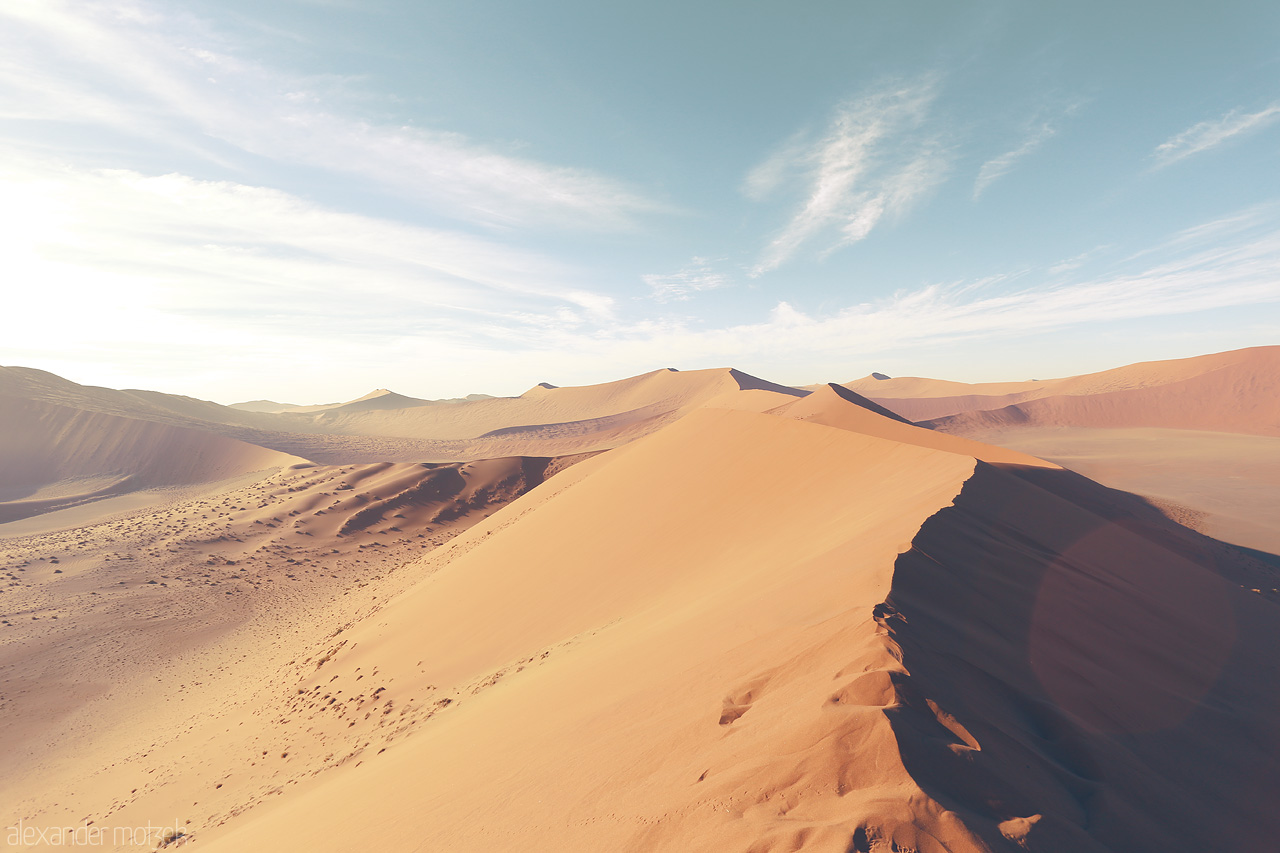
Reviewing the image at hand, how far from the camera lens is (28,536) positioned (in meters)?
23.7

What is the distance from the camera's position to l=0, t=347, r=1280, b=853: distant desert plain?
2936 mm

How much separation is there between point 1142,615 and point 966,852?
6.13 meters

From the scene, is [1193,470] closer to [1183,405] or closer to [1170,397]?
[1183,405]

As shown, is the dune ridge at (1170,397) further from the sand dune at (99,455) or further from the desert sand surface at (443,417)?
the sand dune at (99,455)

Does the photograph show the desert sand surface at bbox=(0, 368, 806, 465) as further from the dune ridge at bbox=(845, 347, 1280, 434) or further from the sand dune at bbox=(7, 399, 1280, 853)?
the sand dune at bbox=(7, 399, 1280, 853)

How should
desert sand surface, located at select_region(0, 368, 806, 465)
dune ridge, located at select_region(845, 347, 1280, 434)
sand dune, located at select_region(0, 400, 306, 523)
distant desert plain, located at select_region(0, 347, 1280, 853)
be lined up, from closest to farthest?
distant desert plain, located at select_region(0, 347, 1280, 853)
sand dune, located at select_region(0, 400, 306, 523)
desert sand surface, located at select_region(0, 368, 806, 465)
dune ridge, located at select_region(845, 347, 1280, 434)

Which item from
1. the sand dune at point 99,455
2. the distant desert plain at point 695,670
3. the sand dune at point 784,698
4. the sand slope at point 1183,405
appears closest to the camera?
the sand dune at point 784,698

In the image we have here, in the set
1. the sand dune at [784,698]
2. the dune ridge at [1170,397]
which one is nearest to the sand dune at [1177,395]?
the dune ridge at [1170,397]

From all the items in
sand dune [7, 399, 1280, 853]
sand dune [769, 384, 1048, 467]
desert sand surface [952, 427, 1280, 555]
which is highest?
sand dune [769, 384, 1048, 467]

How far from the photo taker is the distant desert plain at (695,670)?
2936mm

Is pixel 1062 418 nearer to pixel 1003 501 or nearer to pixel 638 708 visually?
pixel 1003 501

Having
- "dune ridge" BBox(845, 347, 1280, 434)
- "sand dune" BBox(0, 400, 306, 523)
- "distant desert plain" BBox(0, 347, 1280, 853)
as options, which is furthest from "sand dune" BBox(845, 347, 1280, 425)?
"sand dune" BBox(0, 400, 306, 523)

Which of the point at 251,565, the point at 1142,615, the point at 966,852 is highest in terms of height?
the point at 966,852

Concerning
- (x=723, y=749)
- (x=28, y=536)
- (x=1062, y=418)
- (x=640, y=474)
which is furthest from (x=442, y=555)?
(x=1062, y=418)
